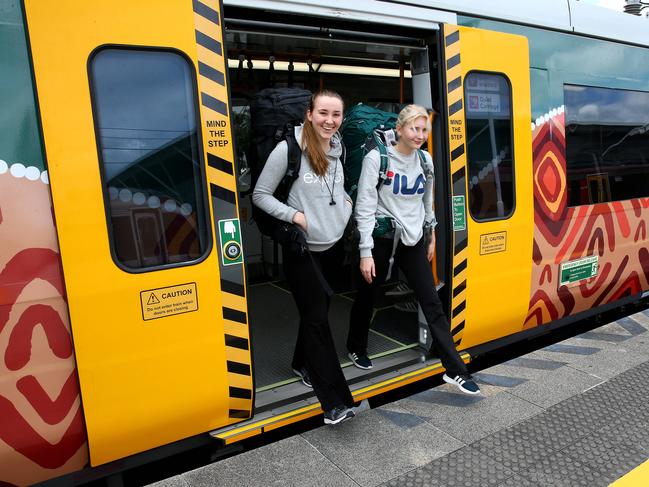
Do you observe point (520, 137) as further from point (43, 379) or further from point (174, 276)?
point (43, 379)

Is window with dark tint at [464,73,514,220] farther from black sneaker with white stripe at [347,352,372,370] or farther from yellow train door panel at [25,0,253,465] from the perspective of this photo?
yellow train door panel at [25,0,253,465]

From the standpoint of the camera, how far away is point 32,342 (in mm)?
2154

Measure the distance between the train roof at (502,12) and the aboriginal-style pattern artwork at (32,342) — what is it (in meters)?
1.36

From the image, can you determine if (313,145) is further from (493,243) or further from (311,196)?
(493,243)

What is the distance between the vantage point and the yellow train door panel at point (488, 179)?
3.44 meters

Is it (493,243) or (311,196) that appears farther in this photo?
(493,243)

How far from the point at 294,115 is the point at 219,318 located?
1.24 metres

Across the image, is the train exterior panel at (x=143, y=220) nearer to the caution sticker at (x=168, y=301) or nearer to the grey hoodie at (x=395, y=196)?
the caution sticker at (x=168, y=301)

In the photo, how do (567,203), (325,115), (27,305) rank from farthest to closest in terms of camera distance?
1. (567,203)
2. (325,115)
3. (27,305)

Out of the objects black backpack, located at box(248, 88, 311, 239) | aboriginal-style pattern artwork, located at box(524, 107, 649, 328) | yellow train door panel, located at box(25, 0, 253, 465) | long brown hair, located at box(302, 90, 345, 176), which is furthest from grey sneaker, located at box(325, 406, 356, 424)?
aboriginal-style pattern artwork, located at box(524, 107, 649, 328)

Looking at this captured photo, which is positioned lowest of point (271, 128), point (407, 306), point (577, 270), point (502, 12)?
point (407, 306)

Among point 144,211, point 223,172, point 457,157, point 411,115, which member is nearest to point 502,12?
point 457,157

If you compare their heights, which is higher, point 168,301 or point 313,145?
point 313,145

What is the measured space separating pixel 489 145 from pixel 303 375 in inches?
81.3
